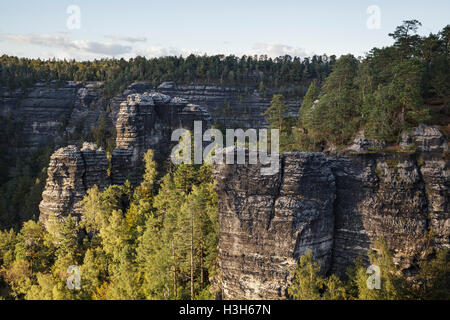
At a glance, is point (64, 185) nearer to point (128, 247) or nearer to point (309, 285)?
point (128, 247)

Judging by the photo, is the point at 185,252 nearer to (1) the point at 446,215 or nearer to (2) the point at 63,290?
(2) the point at 63,290

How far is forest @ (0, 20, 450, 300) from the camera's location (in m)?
29.5

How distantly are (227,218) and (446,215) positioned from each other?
63.9 ft

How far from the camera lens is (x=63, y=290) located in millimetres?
33250

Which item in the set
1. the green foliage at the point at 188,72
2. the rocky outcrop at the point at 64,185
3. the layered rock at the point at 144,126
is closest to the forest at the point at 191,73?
the green foliage at the point at 188,72

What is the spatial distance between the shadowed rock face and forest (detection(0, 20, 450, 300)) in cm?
184

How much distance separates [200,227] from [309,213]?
1099cm

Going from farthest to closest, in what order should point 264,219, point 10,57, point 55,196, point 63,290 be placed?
1. point 10,57
2. point 55,196
3. point 63,290
4. point 264,219

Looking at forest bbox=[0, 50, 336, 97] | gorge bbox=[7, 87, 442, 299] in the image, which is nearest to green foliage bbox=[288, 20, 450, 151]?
gorge bbox=[7, 87, 442, 299]

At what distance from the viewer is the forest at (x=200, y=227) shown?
96.8 feet

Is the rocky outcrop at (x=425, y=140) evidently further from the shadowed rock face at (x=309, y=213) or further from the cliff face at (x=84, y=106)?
the cliff face at (x=84, y=106)

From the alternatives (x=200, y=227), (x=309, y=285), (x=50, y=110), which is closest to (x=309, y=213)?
(x=309, y=285)

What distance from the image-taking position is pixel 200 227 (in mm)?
35062
